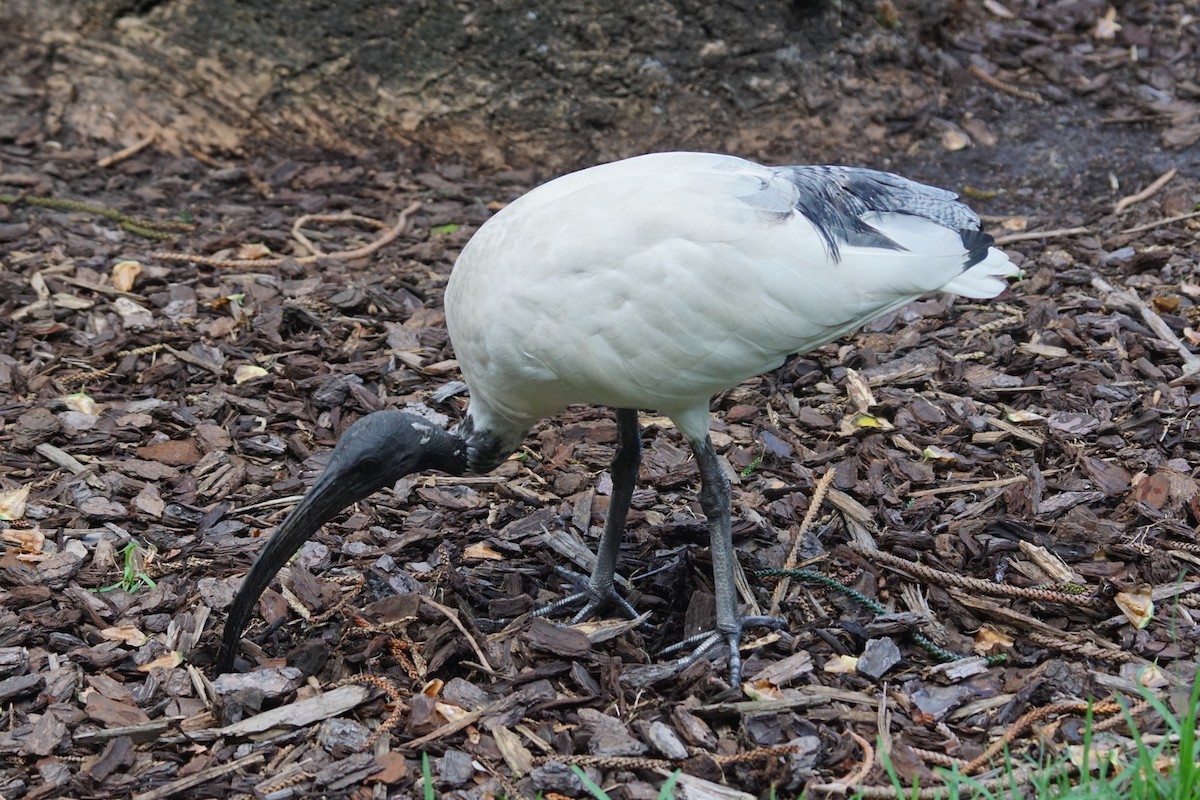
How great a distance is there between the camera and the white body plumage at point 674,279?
3.78 m

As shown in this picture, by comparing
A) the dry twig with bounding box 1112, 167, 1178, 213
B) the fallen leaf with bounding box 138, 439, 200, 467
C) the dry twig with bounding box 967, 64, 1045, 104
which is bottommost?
the fallen leaf with bounding box 138, 439, 200, 467

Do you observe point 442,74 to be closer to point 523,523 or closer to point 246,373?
point 246,373

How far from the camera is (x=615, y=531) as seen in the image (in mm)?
4508

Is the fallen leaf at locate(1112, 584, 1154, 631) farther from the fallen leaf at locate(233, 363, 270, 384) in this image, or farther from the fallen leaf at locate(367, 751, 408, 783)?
the fallen leaf at locate(233, 363, 270, 384)

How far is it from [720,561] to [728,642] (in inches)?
10.9

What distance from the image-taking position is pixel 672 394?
3.95 metres

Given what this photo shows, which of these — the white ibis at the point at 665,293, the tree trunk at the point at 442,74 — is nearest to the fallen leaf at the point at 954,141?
the tree trunk at the point at 442,74

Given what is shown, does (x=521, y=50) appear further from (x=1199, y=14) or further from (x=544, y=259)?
(x=1199, y=14)

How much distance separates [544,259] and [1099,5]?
7153 mm

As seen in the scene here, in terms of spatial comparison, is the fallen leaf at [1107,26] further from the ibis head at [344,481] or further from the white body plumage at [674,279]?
the ibis head at [344,481]

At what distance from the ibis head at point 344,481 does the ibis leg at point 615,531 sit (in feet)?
2.27

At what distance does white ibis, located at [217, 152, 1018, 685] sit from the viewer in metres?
3.78

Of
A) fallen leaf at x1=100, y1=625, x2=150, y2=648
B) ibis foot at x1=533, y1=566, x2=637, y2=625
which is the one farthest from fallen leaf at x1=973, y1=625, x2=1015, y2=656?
fallen leaf at x1=100, y1=625, x2=150, y2=648

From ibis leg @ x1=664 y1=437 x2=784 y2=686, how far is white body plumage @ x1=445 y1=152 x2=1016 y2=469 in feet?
0.40
